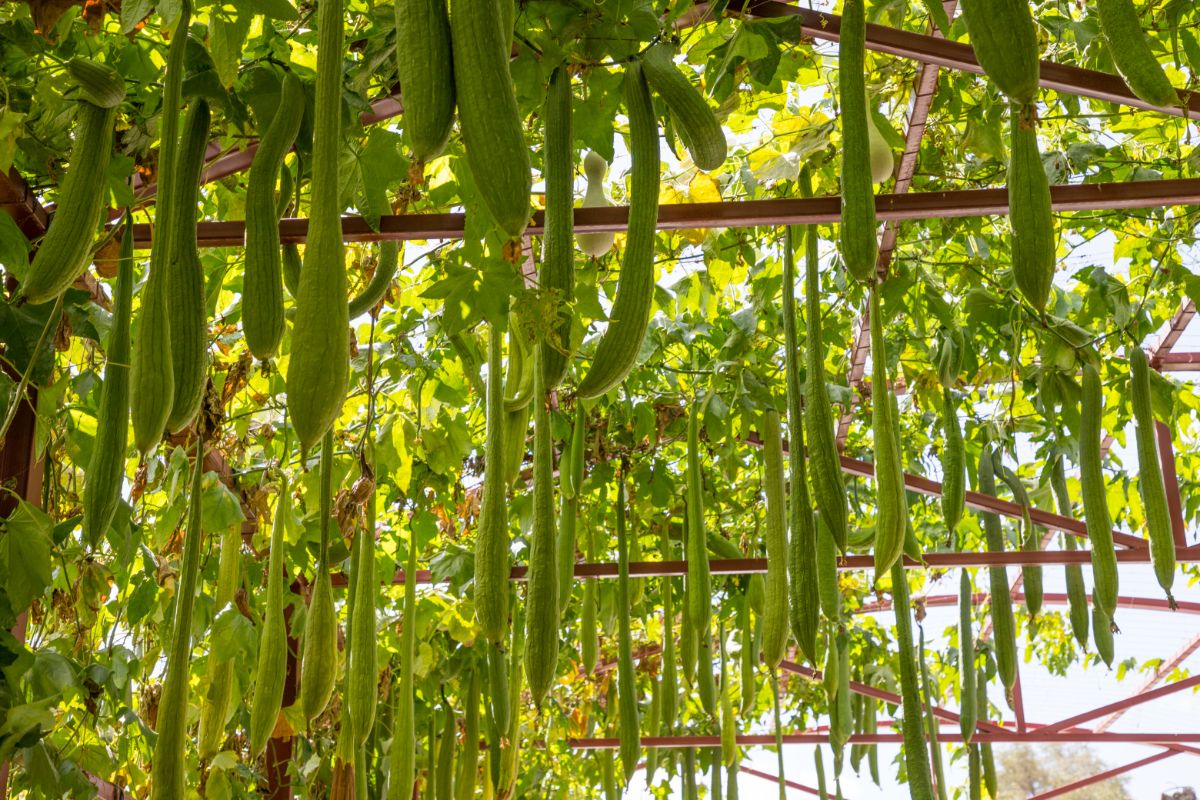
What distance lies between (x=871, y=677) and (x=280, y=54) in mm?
5190

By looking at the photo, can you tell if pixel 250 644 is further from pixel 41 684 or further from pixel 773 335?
pixel 773 335

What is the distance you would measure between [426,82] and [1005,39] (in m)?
0.40

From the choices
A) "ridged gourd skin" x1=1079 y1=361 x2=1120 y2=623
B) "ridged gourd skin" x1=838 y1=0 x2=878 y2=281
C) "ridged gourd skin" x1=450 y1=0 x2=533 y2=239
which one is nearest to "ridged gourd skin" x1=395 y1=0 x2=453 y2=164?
"ridged gourd skin" x1=450 y1=0 x2=533 y2=239

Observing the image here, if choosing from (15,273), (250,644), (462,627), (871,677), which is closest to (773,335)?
(462,627)

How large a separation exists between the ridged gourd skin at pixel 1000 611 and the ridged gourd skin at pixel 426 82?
2.48 metres

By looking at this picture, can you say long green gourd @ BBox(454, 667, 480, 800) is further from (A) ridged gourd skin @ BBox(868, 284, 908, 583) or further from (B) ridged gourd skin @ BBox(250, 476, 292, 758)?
(A) ridged gourd skin @ BBox(868, 284, 908, 583)

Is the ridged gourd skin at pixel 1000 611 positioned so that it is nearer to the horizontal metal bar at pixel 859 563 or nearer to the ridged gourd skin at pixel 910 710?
the horizontal metal bar at pixel 859 563

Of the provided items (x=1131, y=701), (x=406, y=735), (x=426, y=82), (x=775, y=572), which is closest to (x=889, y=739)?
(x=1131, y=701)

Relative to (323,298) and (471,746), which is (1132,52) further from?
(471,746)

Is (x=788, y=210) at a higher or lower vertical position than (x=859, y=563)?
higher

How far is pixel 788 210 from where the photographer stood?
1835 millimetres

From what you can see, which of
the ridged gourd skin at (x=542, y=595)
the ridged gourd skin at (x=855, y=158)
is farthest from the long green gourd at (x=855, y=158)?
the ridged gourd skin at (x=542, y=595)

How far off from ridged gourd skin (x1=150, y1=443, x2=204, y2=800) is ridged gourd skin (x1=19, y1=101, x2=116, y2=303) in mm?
299

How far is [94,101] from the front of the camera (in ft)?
3.72
